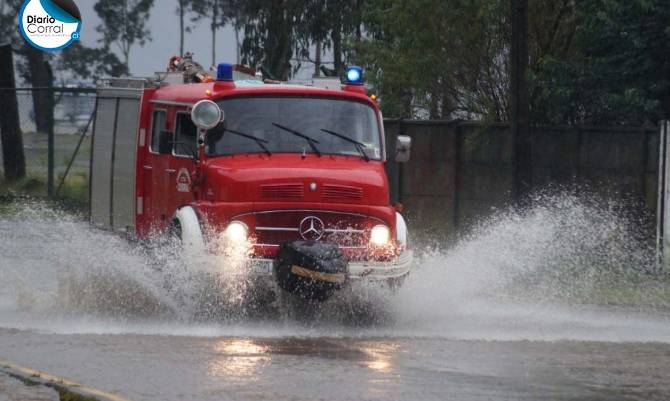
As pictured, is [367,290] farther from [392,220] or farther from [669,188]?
[669,188]

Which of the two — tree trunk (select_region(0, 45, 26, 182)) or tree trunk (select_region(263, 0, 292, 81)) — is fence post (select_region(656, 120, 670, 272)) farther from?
tree trunk (select_region(263, 0, 292, 81))

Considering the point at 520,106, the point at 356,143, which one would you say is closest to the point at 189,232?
the point at 356,143

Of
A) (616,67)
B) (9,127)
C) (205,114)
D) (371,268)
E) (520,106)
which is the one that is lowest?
(371,268)

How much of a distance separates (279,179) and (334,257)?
1.16 metres

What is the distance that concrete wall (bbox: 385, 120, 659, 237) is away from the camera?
2394 cm

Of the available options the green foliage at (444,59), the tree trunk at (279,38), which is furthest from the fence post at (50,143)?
the tree trunk at (279,38)

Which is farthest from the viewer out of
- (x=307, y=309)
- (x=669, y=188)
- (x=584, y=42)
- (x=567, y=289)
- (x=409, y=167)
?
(x=409, y=167)

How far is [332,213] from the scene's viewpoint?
1412cm

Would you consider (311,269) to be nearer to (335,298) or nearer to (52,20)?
(335,298)

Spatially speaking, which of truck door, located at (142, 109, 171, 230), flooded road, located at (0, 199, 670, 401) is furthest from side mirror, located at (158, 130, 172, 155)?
flooded road, located at (0, 199, 670, 401)

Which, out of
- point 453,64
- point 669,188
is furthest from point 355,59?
point 669,188

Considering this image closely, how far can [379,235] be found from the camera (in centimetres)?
1430

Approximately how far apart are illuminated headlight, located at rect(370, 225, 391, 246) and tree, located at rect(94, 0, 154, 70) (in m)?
83.5

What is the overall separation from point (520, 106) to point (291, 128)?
8497mm
